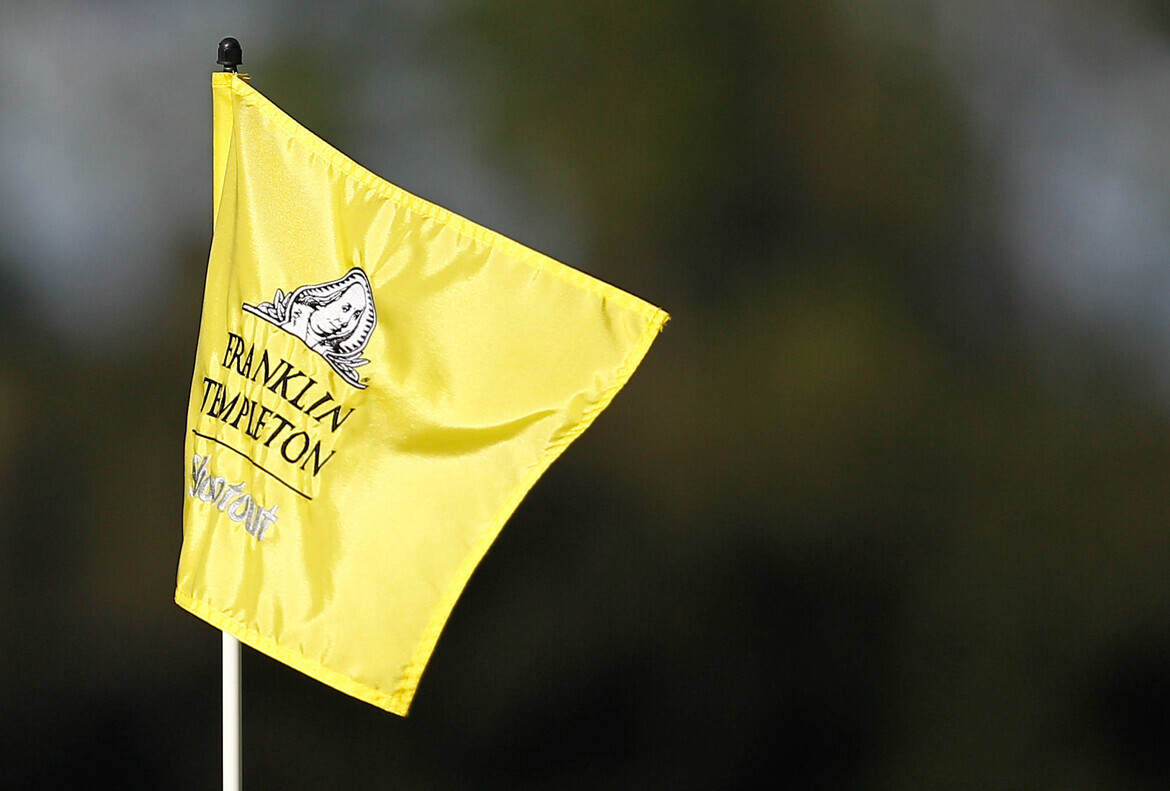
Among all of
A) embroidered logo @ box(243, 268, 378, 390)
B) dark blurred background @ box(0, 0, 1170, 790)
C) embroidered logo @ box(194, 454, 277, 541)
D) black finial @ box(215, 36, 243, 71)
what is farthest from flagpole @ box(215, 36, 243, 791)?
dark blurred background @ box(0, 0, 1170, 790)

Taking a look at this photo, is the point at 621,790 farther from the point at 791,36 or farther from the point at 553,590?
the point at 791,36

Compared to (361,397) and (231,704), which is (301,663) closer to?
(231,704)

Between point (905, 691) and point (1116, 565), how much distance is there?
479mm

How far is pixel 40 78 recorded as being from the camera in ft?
Answer: 7.38

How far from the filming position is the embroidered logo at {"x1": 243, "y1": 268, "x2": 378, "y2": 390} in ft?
4.51

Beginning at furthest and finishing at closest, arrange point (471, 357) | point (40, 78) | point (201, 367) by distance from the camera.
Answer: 1. point (40, 78)
2. point (201, 367)
3. point (471, 357)

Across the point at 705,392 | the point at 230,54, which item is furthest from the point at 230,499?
the point at 705,392

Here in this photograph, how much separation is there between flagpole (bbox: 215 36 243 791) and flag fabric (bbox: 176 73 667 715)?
32 mm

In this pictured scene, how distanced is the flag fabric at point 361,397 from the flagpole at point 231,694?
0.03m

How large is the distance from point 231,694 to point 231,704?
0.5 inches

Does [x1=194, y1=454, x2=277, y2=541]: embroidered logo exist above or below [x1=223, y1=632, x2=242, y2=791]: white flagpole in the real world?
above

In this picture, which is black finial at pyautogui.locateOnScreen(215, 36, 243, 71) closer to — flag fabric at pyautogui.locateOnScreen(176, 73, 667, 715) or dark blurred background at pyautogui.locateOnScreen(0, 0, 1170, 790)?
flag fabric at pyautogui.locateOnScreen(176, 73, 667, 715)

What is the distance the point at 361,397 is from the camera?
137cm

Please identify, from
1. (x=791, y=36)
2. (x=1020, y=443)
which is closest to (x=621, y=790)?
(x=1020, y=443)
